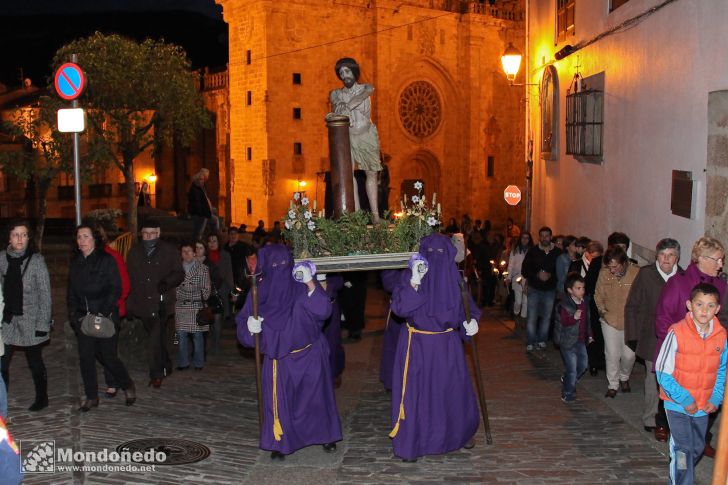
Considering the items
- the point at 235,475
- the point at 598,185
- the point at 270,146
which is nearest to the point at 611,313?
the point at 235,475

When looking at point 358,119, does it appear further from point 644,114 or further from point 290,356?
point 644,114

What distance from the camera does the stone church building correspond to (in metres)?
36.3

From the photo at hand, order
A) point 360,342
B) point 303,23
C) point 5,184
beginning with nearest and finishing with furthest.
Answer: point 360,342, point 303,23, point 5,184

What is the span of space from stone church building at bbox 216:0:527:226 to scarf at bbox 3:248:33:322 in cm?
2490

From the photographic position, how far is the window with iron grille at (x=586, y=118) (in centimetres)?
1477

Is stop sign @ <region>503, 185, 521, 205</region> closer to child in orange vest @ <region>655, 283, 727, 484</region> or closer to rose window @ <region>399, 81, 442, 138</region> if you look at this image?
child in orange vest @ <region>655, 283, 727, 484</region>

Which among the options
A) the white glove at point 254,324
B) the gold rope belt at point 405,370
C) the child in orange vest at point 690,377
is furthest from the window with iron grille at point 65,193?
the child in orange vest at point 690,377

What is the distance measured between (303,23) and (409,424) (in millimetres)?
30623

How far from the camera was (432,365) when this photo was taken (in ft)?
25.7

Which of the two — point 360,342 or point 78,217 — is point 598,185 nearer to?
point 360,342

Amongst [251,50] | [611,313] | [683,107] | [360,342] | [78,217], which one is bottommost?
[360,342]

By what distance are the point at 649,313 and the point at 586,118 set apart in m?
7.68

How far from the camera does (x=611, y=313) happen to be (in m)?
9.42

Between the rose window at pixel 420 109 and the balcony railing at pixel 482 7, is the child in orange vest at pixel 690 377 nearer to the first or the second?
the rose window at pixel 420 109
